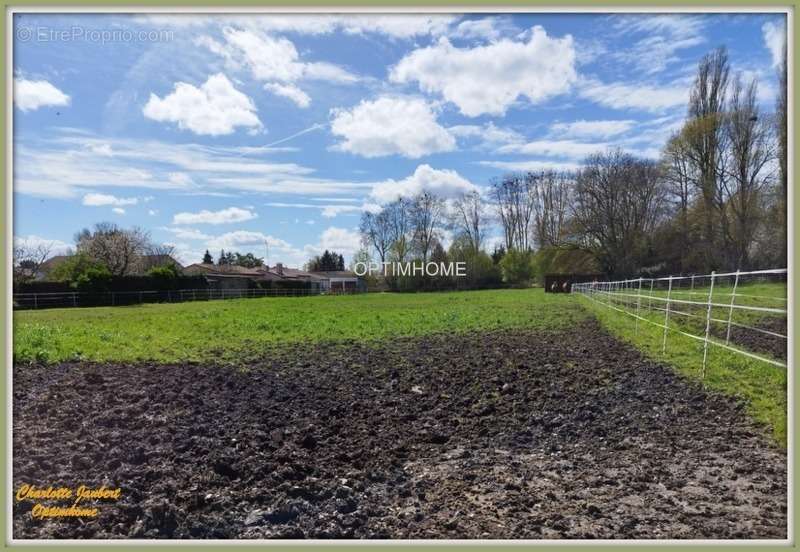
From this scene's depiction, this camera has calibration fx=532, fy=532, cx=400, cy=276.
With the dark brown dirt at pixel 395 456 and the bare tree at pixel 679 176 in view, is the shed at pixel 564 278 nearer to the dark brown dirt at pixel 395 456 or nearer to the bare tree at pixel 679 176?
the dark brown dirt at pixel 395 456

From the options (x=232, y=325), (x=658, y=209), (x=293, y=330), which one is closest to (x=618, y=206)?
(x=658, y=209)

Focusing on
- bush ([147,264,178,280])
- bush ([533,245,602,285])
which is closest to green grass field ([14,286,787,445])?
bush ([533,245,602,285])

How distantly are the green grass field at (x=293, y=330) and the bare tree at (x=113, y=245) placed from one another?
0.88m

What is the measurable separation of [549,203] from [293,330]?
29.7ft

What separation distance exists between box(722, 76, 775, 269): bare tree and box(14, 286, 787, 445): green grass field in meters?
0.78

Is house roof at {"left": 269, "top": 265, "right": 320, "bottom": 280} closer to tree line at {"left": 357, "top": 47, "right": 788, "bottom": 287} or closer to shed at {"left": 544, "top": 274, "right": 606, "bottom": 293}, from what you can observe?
tree line at {"left": 357, "top": 47, "right": 788, "bottom": 287}

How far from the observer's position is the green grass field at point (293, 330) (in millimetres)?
6855

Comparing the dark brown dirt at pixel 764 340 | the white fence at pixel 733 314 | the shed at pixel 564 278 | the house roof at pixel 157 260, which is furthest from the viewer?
the shed at pixel 564 278

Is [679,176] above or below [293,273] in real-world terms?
above

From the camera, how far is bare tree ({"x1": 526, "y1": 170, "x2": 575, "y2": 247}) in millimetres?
6562

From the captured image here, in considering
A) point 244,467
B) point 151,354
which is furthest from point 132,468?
point 151,354

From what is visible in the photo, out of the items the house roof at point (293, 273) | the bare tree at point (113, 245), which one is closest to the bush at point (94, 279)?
the bare tree at point (113, 245)

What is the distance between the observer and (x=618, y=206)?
8055mm

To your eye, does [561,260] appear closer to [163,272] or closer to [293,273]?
[293,273]
